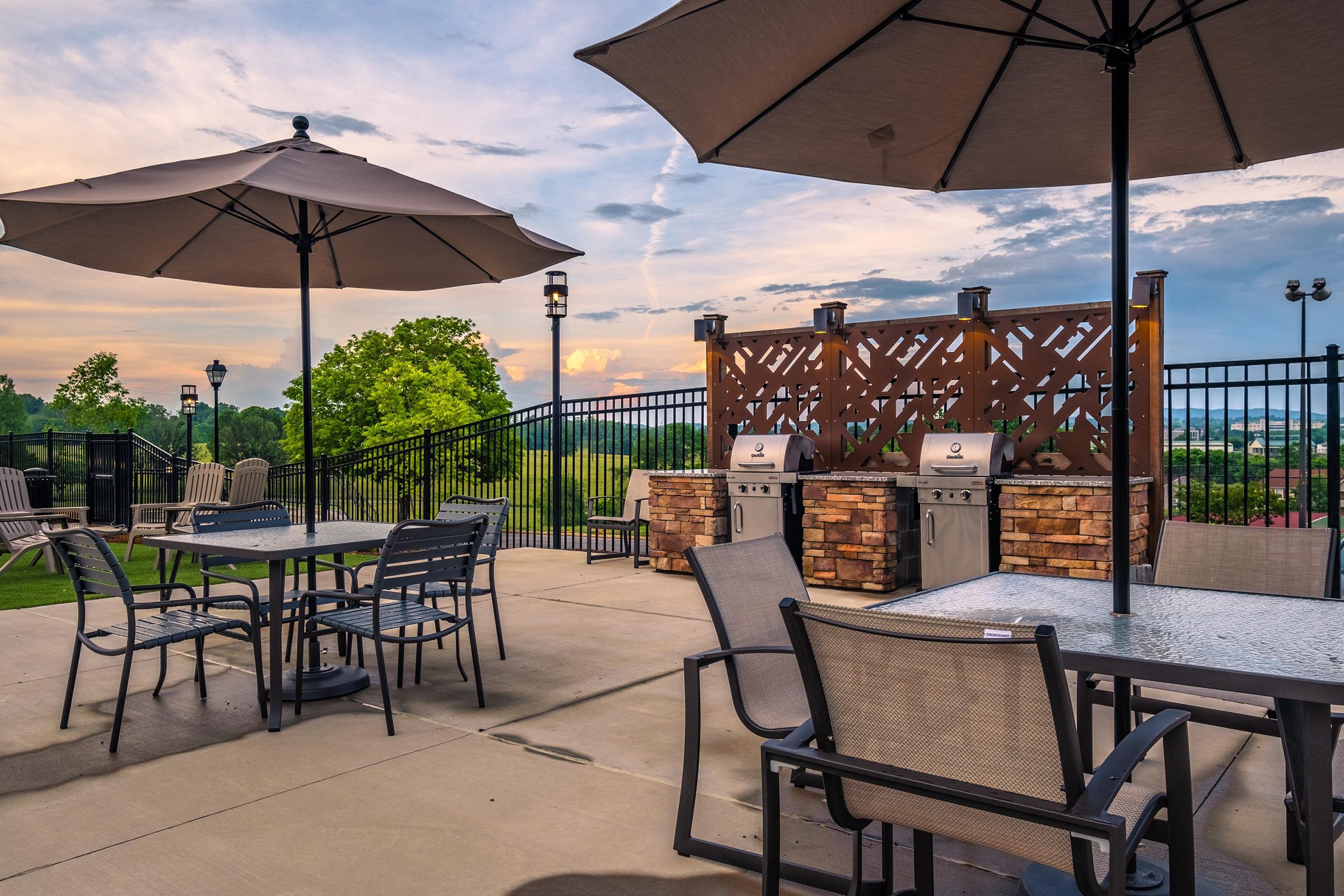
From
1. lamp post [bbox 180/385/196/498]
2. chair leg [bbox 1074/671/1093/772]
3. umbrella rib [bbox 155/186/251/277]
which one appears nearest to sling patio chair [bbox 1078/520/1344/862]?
chair leg [bbox 1074/671/1093/772]


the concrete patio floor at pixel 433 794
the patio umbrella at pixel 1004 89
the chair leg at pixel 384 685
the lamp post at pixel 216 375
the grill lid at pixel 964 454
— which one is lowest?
the concrete patio floor at pixel 433 794

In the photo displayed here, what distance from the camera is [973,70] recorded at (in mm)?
3002

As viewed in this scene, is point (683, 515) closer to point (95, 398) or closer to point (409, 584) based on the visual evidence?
point (409, 584)

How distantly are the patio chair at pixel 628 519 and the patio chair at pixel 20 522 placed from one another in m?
5.09

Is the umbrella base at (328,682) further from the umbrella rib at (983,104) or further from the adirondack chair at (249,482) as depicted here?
the adirondack chair at (249,482)

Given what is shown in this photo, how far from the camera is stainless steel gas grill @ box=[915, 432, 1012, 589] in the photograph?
6.69 meters

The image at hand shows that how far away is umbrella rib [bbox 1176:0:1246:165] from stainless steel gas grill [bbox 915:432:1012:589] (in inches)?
143

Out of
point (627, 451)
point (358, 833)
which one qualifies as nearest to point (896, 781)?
point (358, 833)

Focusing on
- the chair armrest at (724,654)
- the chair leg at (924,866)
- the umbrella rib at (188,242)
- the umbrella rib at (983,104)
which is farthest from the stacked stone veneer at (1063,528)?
the umbrella rib at (188,242)

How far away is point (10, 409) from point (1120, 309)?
53874 millimetres

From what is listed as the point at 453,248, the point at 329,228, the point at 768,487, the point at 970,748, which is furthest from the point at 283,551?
the point at 768,487

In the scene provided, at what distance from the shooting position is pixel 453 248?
18.2 feet

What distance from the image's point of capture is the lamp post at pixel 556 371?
9.74 meters

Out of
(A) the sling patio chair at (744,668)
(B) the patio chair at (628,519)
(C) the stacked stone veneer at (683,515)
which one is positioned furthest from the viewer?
(B) the patio chair at (628,519)
